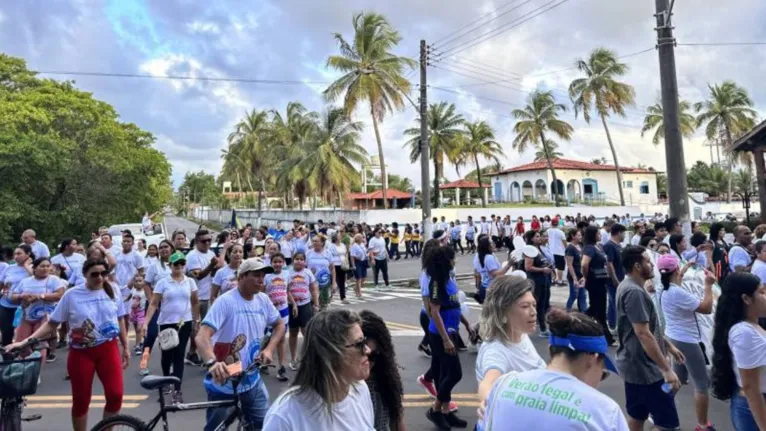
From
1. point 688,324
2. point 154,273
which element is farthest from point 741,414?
point 154,273

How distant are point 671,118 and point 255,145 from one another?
152 ft

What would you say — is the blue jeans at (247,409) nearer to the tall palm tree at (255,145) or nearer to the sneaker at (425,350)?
the sneaker at (425,350)

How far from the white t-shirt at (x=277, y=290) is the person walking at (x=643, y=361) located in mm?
4092

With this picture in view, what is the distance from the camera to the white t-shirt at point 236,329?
12.5 ft

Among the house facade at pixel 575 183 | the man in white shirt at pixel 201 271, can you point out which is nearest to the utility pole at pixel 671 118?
the man in white shirt at pixel 201 271

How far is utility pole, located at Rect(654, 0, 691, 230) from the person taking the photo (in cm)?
915

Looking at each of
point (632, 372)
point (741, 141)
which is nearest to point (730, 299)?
point (632, 372)

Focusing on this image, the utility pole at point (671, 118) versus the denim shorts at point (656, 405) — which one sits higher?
the utility pole at point (671, 118)

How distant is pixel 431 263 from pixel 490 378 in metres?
2.40

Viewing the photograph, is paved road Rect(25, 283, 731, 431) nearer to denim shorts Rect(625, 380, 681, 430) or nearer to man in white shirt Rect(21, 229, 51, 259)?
denim shorts Rect(625, 380, 681, 430)

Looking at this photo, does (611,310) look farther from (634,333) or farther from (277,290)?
(277,290)

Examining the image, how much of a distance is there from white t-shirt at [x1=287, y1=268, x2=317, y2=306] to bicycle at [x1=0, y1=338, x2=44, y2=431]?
355cm

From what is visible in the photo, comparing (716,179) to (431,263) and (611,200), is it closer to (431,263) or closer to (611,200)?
(611,200)

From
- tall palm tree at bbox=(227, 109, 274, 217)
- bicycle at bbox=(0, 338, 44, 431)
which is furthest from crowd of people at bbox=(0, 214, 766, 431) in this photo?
tall palm tree at bbox=(227, 109, 274, 217)
